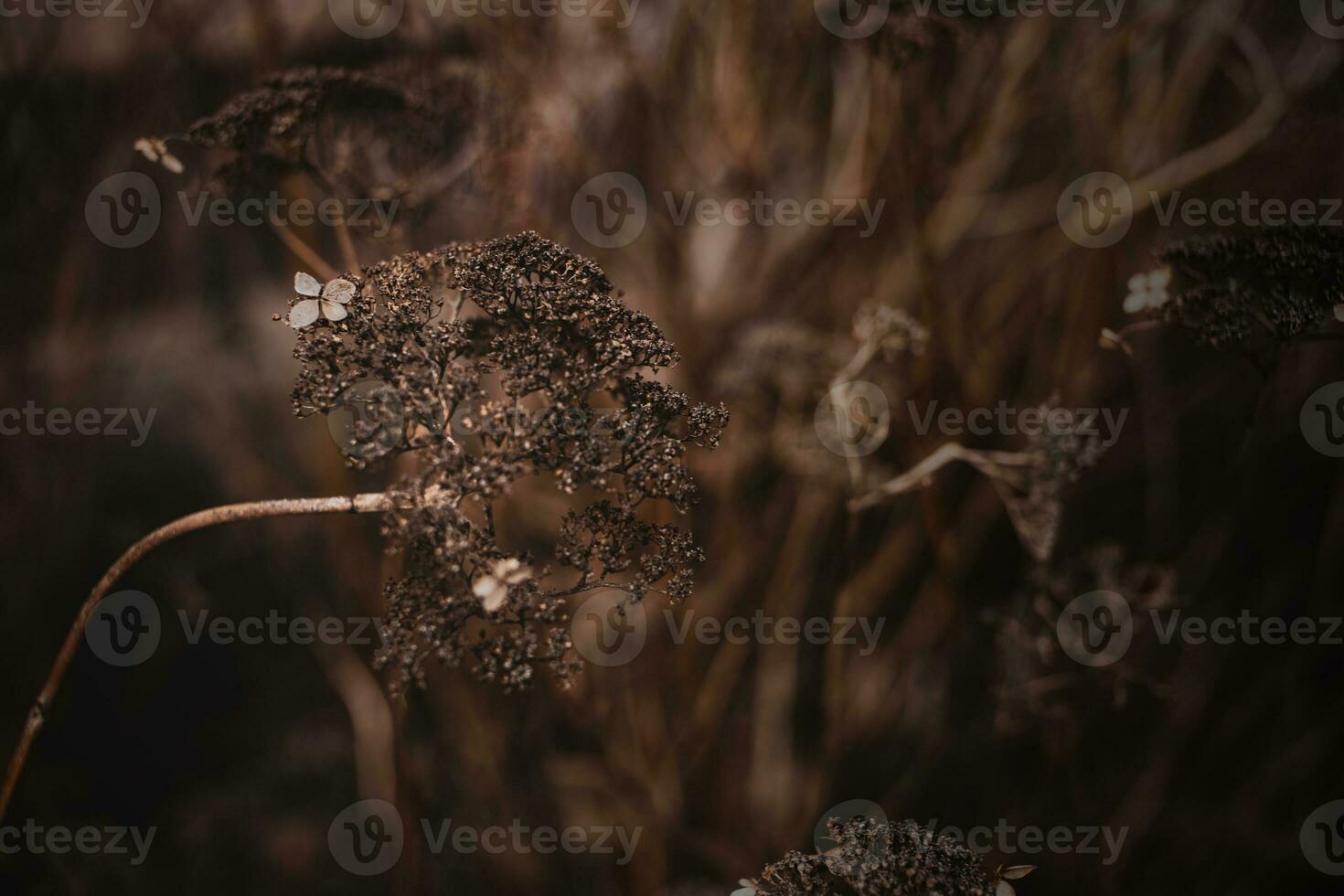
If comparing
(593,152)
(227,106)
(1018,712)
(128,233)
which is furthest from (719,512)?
(128,233)

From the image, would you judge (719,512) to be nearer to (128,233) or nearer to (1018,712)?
(1018,712)
